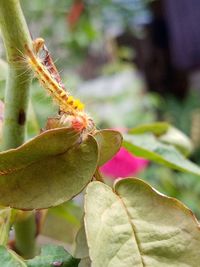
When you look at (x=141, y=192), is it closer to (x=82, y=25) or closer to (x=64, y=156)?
(x=64, y=156)

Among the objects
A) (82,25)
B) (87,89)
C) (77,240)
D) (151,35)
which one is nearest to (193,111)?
(151,35)

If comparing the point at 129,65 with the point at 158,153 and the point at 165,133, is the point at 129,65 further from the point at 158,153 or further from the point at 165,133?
the point at 158,153

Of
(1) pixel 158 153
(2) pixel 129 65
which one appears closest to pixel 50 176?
(1) pixel 158 153

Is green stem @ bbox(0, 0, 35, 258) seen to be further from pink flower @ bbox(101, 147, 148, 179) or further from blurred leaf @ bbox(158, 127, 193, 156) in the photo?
pink flower @ bbox(101, 147, 148, 179)

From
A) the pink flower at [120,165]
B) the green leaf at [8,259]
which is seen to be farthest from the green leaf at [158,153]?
the pink flower at [120,165]

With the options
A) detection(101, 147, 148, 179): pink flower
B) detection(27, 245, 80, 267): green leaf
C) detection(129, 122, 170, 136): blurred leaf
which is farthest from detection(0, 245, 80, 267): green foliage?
detection(101, 147, 148, 179): pink flower

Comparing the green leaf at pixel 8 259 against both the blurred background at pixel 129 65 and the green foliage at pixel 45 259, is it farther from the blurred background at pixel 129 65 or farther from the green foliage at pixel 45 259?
the blurred background at pixel 129 65
